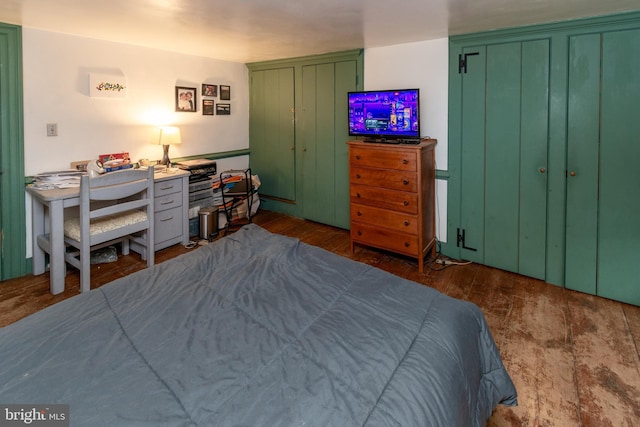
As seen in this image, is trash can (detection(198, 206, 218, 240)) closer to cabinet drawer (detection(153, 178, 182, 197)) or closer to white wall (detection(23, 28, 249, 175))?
cabinet drawer (detection(153, 178, 182, 197))

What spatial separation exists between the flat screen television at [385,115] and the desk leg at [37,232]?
307cm

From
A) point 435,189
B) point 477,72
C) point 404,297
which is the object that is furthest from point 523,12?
point 404,297

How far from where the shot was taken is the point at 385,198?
3504 mm

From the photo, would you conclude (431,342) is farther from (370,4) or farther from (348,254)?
(348,254)

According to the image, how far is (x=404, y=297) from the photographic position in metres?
1.56

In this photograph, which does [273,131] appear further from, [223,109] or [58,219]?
[58,219]

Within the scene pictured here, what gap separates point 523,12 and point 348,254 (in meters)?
2.54

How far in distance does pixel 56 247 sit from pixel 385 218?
9.28 feet

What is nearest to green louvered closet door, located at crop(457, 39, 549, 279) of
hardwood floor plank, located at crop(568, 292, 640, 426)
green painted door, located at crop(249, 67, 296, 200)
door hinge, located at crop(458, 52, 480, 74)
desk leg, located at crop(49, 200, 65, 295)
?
door hinge, located at crop(458, 52, 480, 74)

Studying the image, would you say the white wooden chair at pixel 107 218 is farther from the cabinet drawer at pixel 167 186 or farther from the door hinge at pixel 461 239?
the door hinge at pixel 461 239

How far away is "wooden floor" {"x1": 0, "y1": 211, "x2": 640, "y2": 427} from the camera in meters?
1.81

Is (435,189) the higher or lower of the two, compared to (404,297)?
higher

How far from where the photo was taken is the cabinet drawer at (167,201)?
3.69 m

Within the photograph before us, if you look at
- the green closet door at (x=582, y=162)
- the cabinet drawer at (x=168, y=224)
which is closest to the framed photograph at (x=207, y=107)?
the cabinet drawer at (x=168, y=224)
